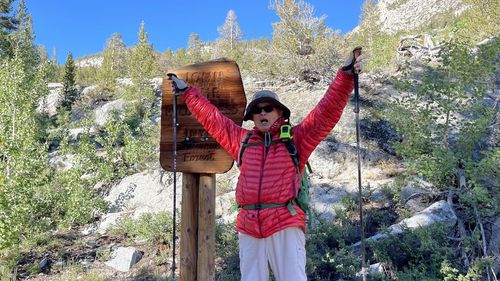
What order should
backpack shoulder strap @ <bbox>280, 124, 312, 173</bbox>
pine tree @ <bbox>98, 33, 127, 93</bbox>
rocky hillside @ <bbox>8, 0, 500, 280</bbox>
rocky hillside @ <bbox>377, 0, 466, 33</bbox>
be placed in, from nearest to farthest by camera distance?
backpack shoulder strap @ <bbox>280, 124, 312, 173</bbox> < rocky hillside @ <bbox>8, 0, 500, 280</bbox> < pine tree @ <bbox>98, 33, 127, 93</bbox> < rocky hillside @ <bbox>377, 0, 466, 33</bbox>

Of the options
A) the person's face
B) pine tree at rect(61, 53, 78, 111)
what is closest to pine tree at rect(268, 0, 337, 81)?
the person's face

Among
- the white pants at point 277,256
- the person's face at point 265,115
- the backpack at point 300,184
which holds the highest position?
the person's face at point 265,115

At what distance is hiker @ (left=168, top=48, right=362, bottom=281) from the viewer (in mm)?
2553

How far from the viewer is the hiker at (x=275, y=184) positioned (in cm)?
255

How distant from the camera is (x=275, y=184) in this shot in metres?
2.58

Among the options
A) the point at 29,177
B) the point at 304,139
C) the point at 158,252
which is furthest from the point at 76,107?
the point at 304,139

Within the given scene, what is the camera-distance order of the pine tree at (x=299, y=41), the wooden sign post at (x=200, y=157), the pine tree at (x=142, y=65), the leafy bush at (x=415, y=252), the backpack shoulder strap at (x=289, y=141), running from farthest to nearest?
the pine tree at (x=142, y=65) < the pine tree at (x=299, y=41) < the leafy bush at (x=415, y=252) < the wooden sign post at (x=200, y=157) < the backpack shoulder strap at (x=289, y=141)

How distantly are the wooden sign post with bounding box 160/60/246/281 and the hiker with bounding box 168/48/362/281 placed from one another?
2.59ft

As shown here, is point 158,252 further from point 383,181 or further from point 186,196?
point 383,181

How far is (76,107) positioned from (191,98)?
32.2 m

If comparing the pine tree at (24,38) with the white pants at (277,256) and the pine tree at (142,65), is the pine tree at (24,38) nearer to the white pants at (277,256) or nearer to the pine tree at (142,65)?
the pine tree at (142,65)

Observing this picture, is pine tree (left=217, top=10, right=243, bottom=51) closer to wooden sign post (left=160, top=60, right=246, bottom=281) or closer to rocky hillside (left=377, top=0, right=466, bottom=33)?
wooden sign post (left=160, top=60, right=246, bottom=281)

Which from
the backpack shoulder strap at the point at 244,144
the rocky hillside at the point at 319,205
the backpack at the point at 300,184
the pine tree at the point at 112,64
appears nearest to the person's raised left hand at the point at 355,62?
the backpack at the point at 300,184

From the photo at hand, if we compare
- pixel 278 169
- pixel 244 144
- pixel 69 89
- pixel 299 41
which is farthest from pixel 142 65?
pixel 278 169
